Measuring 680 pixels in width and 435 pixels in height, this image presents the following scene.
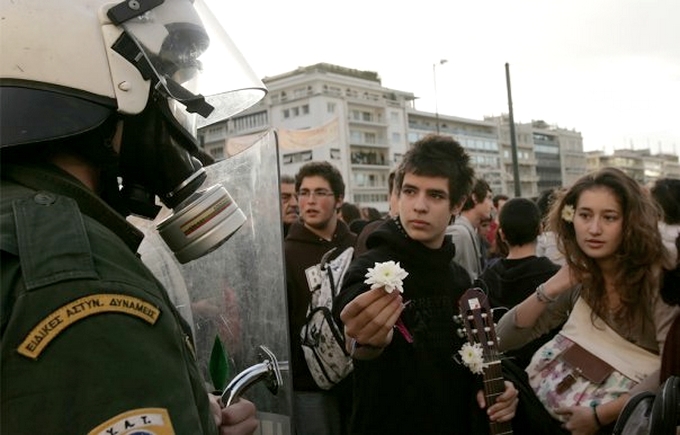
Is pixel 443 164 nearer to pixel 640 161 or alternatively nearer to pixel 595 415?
pixel 595 415

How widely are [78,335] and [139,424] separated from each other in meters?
0.16

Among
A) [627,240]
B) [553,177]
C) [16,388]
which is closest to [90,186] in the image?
[16,388]

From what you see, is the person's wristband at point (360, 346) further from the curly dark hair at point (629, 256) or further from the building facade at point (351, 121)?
the building facade at point (351, 121)

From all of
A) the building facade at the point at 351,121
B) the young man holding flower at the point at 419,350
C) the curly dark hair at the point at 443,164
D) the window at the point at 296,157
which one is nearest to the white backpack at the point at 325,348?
the young man holding flower at the point at 419,350

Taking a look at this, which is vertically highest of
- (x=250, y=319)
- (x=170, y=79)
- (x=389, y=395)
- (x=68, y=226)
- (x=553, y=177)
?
(x=553, y=177)

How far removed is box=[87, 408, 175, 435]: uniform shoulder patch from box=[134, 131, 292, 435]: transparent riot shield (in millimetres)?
692

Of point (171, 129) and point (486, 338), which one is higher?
point (171, 129)

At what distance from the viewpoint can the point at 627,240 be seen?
2547 millimetres

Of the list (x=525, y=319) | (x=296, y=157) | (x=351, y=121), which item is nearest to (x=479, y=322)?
(x=525, y=319)

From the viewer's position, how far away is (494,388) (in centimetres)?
224

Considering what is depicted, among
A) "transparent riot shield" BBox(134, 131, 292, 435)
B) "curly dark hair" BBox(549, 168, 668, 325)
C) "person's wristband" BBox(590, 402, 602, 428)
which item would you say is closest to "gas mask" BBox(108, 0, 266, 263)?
"transparent riot shield" BBox(134, 131, 292, 435)

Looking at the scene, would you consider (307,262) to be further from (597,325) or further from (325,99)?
(325,99)

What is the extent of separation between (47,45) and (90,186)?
11.5 inches

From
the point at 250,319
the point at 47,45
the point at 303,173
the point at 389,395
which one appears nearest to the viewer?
the point at 47,45
